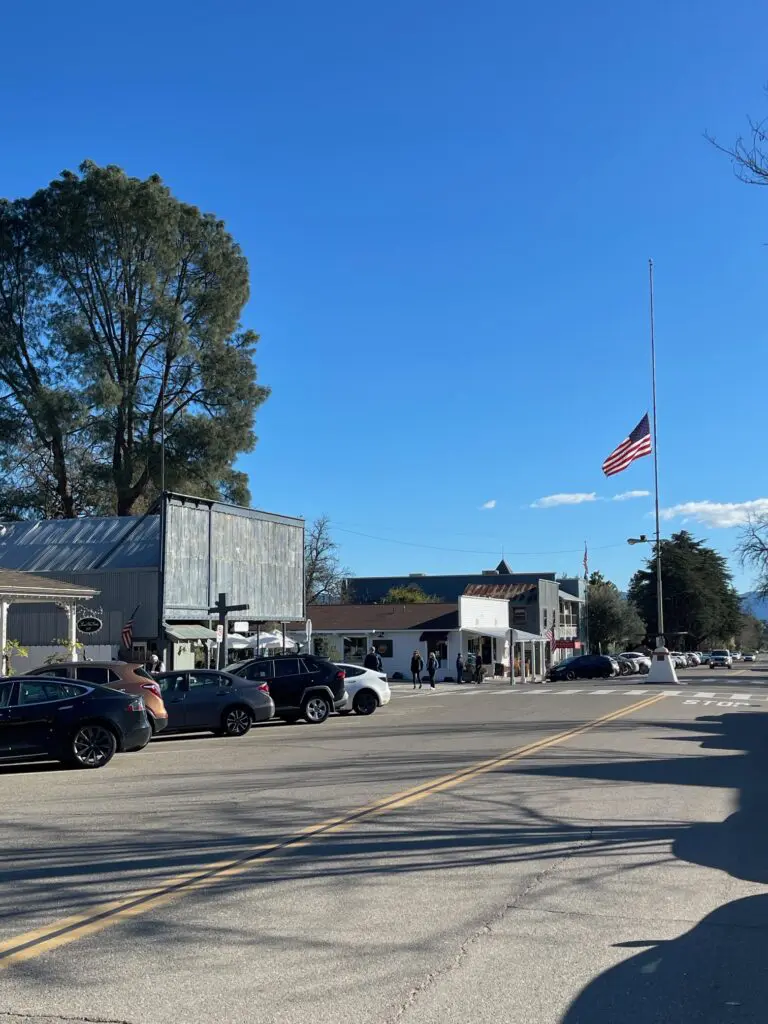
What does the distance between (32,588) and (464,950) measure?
2151cm

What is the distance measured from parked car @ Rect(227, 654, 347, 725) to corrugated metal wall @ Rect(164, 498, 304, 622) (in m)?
10.7

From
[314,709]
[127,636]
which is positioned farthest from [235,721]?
[127,636]

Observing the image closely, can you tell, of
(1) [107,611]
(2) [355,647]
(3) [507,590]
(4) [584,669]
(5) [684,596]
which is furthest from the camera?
(5) [684,596]

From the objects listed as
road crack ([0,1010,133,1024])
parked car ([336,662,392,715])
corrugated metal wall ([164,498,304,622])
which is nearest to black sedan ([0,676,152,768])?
road crack ([0,1010,133,1024])

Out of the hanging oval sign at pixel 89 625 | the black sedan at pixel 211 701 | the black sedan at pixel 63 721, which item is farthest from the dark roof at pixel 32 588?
the black sedan at pixel 63 721

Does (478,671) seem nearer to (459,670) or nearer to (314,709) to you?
(459,670)

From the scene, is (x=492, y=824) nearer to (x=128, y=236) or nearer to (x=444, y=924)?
(x=444, y=924)

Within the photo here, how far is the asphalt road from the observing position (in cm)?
509

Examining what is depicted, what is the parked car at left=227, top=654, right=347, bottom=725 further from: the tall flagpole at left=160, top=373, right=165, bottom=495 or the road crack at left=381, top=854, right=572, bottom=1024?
the tall flagpole at left=160, top=373, right=165, bottom=495

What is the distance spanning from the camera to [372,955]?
18.8 ft

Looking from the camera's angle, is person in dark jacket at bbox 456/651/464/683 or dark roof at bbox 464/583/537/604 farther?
dark roof at bbox 464/583/537/604

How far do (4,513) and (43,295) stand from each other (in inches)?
425

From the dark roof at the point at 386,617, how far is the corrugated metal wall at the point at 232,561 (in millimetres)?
17818

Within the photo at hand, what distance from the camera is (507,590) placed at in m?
78.4
